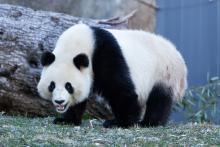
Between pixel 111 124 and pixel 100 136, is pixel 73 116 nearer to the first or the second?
pixel 111 124

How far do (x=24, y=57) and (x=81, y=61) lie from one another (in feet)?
6.69

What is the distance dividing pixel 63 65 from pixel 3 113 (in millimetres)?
2241

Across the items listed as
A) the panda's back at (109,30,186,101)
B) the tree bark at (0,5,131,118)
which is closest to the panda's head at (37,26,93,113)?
the panda's back at (109,30,186,101)

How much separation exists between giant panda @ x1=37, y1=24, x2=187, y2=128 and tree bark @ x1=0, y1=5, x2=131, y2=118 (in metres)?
1.46

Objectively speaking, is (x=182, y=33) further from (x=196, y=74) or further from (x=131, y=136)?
(x=131, y=136)

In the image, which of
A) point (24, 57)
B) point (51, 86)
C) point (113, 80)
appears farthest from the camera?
point (24, 57)

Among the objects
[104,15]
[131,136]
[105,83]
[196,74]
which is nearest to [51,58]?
[105,83]

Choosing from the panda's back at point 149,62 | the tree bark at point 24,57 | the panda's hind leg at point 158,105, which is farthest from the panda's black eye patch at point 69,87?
the tree bark at point 24,57

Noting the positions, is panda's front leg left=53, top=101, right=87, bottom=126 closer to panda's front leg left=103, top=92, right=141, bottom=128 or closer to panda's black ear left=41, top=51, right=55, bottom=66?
panda's front leg left=103, top=92, right=141, bottom=128

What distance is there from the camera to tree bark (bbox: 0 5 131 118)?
9.20 m

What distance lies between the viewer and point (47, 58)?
7406 mm

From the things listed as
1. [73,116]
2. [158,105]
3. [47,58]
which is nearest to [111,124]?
[73,116]

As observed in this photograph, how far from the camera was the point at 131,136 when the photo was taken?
6676 mm

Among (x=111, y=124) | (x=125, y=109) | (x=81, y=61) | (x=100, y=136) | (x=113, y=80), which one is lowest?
(x=100, y=136)
